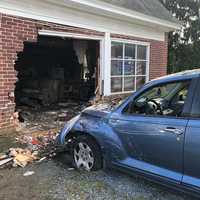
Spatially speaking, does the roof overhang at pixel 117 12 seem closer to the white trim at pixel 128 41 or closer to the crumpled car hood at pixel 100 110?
the white trim at pixel 128 41

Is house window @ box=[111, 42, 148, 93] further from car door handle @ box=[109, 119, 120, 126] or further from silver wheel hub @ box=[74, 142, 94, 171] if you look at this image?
car door handle @ box=[109, 119, 120, 126]

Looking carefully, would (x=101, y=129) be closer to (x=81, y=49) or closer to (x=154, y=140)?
(x=154, y=140)

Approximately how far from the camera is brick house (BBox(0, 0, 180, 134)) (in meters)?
7.95

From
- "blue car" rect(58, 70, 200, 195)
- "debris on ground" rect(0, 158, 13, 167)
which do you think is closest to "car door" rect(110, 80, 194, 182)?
"blue car" rect(58, 70, 200, 195)

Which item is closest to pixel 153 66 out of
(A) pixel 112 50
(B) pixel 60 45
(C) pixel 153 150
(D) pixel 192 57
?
(A) pixel 112 50

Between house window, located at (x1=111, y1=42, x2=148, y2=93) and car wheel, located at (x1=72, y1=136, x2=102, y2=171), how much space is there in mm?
6529

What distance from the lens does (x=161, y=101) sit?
522cm

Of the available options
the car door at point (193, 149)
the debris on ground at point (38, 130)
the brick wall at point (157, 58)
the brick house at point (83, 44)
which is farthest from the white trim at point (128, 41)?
the car door at point (193, 149)

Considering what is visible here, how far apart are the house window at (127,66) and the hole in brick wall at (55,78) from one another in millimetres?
699

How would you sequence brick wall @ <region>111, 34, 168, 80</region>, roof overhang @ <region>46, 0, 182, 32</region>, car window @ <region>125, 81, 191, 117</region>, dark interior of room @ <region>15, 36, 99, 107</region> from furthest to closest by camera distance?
1. brick wall @ <region>111, 34, 168, 80</region>
2. dark interior of room @ <region>15, 36, 99, 107</region>
3. roof overhang @ <region>46, 0, 182, 32</region>
4. car window @ <region>125, 81, 191, 117</region>

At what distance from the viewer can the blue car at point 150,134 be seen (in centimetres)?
406

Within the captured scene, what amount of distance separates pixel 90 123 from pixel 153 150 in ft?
4.14

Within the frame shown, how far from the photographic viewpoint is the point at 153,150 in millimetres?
4430

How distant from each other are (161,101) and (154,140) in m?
0.99
